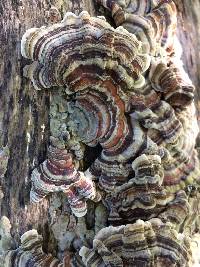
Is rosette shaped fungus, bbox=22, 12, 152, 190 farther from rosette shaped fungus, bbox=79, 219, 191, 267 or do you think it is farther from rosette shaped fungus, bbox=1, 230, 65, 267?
rosette shaped fungus, bbox=1, 230, 65, 267

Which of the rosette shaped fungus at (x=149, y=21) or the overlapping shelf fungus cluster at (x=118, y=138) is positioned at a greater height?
the rosette shaped fungus at (x=149, y=21)

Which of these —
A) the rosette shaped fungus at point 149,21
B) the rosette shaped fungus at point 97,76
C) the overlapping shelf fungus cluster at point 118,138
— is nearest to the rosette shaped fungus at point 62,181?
the overlapping shelf fungus cluster at point 118,138

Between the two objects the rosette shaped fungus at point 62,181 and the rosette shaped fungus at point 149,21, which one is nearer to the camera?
the rosette shaped fungus at point 62,181

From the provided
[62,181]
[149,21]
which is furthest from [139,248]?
[149,21]

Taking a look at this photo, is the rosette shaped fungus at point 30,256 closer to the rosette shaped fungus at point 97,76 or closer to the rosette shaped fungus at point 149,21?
the rosette shaped fungus at point 97,76

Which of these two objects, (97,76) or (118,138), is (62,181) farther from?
(97,76)

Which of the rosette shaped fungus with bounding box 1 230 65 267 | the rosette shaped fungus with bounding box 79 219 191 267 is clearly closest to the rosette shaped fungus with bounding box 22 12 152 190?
the rosette shaped fungus with bounding box 79 219 191 267
